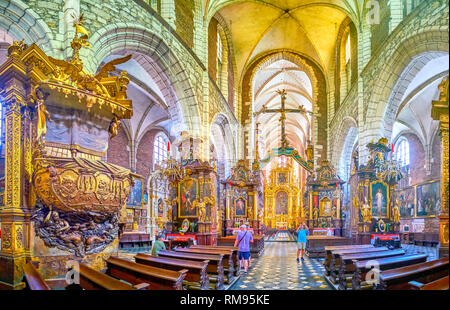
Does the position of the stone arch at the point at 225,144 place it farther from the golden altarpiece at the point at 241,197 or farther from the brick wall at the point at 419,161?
the brick wall at the point at 419,161

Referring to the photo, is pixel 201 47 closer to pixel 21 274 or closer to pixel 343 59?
pixel 343 59

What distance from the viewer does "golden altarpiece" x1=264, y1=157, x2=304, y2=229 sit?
3491 centimetres

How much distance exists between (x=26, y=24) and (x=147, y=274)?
6.27 meters

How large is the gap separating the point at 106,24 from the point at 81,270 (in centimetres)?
650

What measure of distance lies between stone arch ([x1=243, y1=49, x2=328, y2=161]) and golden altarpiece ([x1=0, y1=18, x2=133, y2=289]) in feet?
58.0

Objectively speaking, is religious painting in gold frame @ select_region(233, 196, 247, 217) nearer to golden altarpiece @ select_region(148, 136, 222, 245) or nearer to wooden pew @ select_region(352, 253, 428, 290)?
golden altarpiece @ select_region(148, 136, 222, 245)

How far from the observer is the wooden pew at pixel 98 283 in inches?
136

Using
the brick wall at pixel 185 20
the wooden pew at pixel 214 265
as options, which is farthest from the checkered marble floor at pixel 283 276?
the brick wall at pixel 185 20

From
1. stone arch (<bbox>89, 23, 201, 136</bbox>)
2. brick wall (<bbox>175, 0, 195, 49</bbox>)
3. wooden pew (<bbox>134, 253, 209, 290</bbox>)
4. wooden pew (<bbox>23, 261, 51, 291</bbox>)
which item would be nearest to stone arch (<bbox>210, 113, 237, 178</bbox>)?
stone arch (<bbox>89, 23, 201, 136</bbox>)

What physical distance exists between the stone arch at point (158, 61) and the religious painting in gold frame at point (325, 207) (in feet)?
29.0

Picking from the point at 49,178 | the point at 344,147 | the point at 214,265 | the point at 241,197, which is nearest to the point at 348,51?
the point at 344,147

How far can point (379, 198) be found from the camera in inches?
513

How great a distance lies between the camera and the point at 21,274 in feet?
16.0
